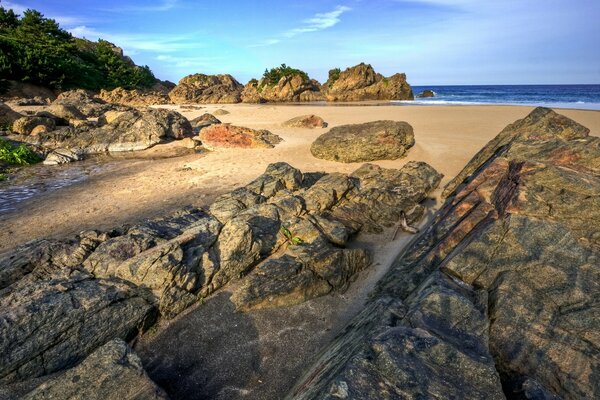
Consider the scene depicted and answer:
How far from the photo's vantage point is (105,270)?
18.3ft

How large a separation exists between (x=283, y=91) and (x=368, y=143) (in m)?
43.2

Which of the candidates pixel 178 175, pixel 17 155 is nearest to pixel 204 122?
pixel 17 155

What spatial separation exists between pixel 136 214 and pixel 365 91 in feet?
166

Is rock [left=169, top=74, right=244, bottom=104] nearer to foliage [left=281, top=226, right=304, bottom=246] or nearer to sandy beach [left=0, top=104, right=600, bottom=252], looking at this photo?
sandy beach [left=0, top=104, right=600, bottom=252]

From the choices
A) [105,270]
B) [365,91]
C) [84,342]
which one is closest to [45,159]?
[105,270]

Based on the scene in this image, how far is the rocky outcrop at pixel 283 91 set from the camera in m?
53.3

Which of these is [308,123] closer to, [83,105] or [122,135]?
[122,135]

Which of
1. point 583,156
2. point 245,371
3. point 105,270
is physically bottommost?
point 245,371

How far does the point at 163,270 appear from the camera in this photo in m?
5.55

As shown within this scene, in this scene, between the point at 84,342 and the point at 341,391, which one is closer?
the point at 341,391

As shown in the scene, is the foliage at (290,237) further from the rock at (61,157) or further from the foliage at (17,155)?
the foliage at (17,155)

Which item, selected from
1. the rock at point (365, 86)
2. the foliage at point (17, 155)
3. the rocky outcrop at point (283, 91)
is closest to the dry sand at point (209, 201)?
the foliage at point (17, 155)

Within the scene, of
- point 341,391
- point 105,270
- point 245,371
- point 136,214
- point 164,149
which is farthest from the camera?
point 164,149

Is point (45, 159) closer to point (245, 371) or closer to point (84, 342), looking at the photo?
point (84, 342)
